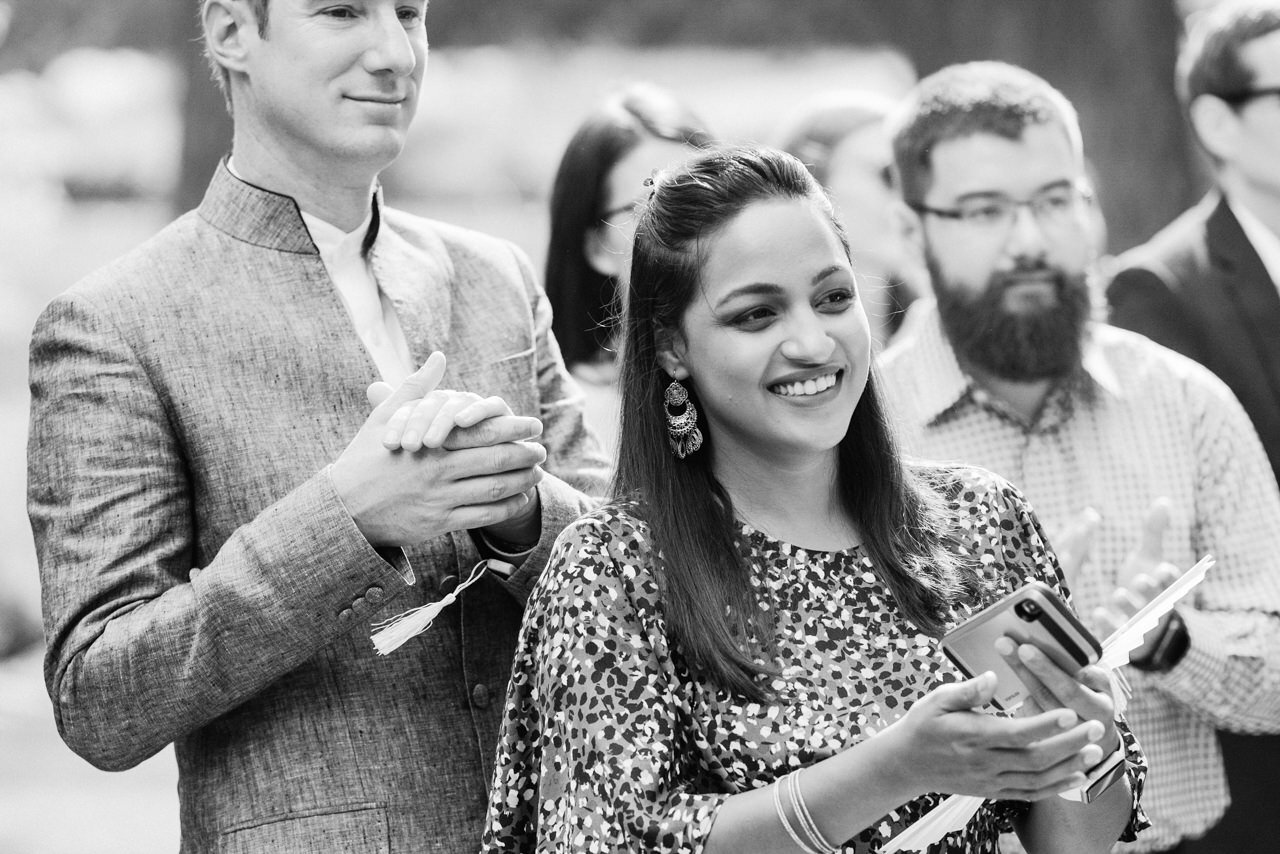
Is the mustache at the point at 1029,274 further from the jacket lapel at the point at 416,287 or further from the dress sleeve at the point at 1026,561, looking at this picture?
the jacket lapel at the point at 416,287

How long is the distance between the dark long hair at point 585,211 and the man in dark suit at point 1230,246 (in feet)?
3.72

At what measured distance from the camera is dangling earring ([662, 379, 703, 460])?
197cm

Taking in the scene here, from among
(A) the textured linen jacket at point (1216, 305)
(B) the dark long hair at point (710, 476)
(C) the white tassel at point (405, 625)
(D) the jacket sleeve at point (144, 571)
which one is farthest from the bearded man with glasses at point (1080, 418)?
(D) the jacket sleeve at point (144, 571)

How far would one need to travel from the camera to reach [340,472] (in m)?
1.82

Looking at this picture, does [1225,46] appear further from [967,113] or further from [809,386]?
[809,386]

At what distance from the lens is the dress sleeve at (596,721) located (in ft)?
5.41

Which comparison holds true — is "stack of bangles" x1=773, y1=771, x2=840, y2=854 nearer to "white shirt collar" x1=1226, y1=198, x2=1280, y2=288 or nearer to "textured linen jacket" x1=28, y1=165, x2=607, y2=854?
"textured linen jacket" x1=28, y1=165, x2=607, y2=854

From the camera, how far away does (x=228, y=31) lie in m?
2.11

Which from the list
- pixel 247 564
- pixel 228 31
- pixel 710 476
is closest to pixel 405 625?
pixel 247 564

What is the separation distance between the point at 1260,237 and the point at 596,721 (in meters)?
2.62

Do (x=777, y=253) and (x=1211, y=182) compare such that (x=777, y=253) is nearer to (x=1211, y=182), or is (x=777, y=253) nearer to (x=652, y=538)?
(x=652, y=538)

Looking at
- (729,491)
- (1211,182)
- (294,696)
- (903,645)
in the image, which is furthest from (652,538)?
(1211,182)

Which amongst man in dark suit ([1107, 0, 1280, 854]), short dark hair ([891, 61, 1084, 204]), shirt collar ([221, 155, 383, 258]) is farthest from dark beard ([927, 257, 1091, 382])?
shirt collar ([221, 155, 383, 258])

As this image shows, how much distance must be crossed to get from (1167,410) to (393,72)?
1.62 m
